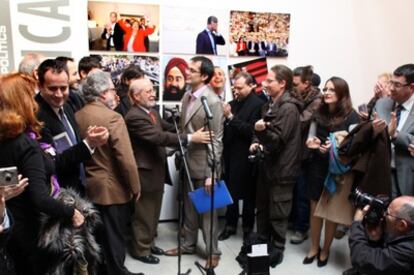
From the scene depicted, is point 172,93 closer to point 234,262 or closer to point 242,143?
point 242,143

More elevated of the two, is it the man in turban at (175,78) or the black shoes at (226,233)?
the man in turban at (175,78)

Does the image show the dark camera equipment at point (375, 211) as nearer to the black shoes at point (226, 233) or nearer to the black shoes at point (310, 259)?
the black shoes at point (310, 259)

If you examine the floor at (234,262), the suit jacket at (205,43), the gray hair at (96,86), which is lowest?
the floor at (234,262)

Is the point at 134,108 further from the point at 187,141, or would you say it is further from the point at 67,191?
the point at 67,191

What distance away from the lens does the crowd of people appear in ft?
5.86

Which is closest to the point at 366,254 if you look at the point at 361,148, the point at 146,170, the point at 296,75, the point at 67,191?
the point at 361,148

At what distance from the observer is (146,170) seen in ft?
9.96

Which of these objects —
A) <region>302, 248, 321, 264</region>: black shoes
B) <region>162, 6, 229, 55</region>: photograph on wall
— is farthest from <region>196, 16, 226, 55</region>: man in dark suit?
<region>302, 248, 321, 264</region>: black shoes

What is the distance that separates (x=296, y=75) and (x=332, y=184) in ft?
4.09

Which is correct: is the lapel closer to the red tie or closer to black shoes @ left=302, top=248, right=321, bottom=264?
black shoes @ left=302, top=248, right=321, bottom=264

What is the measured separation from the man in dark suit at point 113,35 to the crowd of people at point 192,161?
163mm

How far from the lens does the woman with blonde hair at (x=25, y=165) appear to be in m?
1.71

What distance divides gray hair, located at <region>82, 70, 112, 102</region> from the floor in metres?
1.43

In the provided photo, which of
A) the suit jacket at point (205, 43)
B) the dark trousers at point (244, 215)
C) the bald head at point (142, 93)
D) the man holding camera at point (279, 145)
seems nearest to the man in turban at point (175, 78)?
the suit jacket at point (205, 43)
